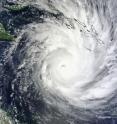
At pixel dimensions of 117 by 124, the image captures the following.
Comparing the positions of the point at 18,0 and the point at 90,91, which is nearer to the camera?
the point at 90,91

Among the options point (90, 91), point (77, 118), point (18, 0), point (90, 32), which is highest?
point (18, 0)

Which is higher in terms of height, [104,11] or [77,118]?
[104,11]

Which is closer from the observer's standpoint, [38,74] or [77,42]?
[38,74]

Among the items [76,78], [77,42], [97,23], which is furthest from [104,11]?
[76,78]

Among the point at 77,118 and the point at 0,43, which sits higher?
the point at 0,43

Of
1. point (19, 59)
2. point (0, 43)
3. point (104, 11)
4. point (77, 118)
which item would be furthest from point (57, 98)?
point (104, 11)

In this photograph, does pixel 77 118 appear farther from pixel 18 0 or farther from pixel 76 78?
pixel 18 0

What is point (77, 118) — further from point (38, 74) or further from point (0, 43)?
point (0, 43)
